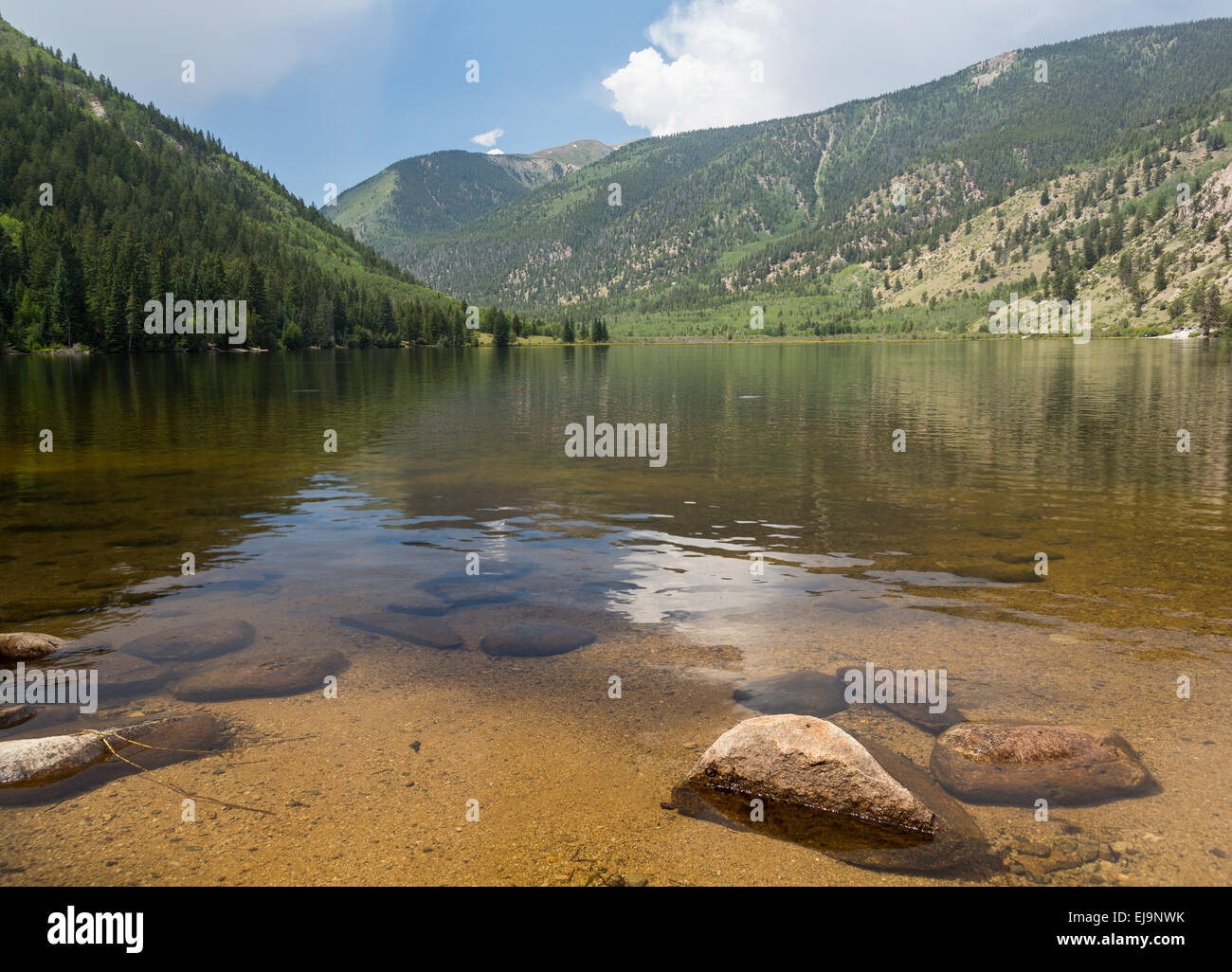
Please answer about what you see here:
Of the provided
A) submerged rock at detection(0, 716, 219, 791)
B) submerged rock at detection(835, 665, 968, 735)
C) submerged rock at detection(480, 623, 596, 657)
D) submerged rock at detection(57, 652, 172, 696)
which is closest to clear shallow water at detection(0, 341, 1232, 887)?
submerged rock at detection(835, 665, 968, 735)

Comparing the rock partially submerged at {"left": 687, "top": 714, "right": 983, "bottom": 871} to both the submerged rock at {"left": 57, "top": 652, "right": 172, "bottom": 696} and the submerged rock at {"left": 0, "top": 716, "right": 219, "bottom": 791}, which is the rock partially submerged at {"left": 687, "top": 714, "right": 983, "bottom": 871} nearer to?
the submerged rock at {"left": 0, "top": 716, "right": 219, "bottom": 791}

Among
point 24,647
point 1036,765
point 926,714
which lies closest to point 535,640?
point 926,714

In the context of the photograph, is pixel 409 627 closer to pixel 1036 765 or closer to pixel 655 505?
pixel 1036 765

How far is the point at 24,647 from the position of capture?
42.9 feet

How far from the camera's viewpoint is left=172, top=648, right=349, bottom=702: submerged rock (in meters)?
11.9

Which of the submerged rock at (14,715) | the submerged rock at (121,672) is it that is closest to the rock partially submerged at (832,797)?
the submerged rock at (121,672)

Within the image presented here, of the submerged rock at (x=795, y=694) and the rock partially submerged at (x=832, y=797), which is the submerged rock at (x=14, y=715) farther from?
the submerged rock at (x=795, y=694)

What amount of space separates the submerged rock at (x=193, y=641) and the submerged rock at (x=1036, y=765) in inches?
509

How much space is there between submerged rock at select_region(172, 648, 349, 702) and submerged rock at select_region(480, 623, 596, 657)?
112 inches

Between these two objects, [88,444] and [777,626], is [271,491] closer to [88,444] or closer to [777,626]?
[88,444]

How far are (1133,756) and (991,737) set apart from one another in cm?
179

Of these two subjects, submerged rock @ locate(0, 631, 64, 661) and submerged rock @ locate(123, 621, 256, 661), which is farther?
submerged rock @ locate(123, 621, 256, 661)

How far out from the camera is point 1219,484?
28078 millimetres

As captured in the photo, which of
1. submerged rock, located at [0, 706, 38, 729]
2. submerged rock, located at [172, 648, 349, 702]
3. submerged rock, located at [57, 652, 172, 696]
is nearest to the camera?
submerged rock, located at [0, 706, 38, 729]
